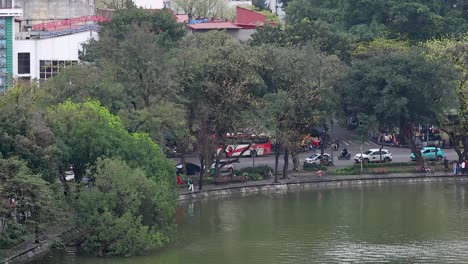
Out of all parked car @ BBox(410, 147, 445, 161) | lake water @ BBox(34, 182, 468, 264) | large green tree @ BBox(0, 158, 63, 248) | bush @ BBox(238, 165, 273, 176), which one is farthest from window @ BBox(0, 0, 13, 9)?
large green tree @ BBox(0, 158, 63, 248)

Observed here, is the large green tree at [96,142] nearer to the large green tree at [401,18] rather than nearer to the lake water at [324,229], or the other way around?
the lake water at [324,229]

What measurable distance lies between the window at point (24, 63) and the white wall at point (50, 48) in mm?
231

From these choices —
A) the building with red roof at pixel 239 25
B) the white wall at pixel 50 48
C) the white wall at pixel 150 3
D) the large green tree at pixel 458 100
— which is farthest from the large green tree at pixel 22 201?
the white wall at pixel 150 3

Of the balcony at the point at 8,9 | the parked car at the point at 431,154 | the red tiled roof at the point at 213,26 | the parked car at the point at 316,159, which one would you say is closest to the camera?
the parked car at the point at 316,159

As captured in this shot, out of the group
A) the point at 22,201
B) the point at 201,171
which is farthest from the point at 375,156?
the point at 22,201

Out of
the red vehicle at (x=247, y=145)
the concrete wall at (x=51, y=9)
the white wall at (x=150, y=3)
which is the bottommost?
the red vehicle at (x=247, y=145)

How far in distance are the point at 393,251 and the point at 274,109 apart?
70.0 feet

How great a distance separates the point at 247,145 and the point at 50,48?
54.8 ft

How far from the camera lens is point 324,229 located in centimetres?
6450

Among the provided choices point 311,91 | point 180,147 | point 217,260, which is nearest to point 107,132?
point 217,260

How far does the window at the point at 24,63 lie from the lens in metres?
90.4

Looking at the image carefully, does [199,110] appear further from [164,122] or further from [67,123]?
[67,123]

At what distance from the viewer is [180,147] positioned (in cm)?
7725

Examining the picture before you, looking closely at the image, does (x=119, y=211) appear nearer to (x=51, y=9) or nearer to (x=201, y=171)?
(x=201, y=171)
